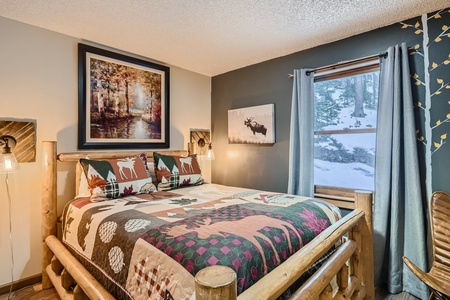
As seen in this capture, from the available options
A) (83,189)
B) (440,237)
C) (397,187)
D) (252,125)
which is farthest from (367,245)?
(83,189)

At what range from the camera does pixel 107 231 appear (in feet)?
4.81

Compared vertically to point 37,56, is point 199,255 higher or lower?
lower

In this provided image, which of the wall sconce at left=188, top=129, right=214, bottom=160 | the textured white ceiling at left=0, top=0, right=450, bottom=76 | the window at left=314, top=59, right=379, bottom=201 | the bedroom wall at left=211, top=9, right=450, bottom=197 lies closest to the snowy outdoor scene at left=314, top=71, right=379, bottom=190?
the window at left=314, top=59, right=379, bottom=201

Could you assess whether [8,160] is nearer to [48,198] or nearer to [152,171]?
[48,198]

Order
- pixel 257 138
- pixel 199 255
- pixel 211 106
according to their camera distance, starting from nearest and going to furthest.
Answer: pixel 199 255 → pixel 257 138 → pixel 211 106

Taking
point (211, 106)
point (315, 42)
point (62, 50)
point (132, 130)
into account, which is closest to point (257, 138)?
point (211, 106)

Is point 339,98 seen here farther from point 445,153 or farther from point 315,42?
point 445,153

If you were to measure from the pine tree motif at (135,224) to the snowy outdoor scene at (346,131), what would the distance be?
1.99 metres

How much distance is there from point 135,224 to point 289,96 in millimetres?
2242

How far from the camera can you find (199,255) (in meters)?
1.01

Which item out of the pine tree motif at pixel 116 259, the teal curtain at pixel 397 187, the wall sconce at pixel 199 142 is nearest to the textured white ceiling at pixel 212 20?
the teal curtain at pixel 397 187

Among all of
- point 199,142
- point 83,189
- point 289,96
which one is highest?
point 289,96

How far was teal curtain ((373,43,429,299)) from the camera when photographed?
6.53 feet

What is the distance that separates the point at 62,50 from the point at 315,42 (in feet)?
8.34
